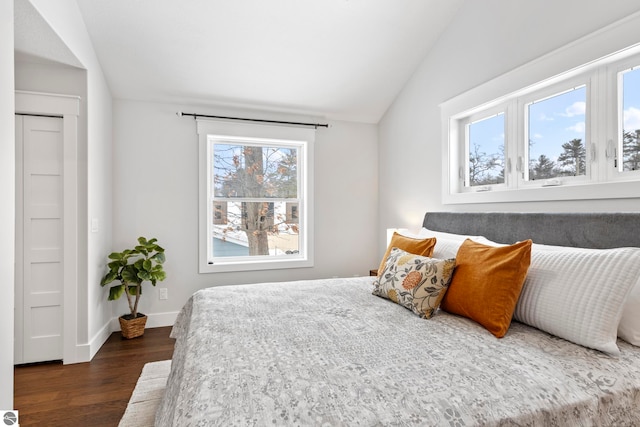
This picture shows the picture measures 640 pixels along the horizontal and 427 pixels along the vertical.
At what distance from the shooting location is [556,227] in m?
1.89

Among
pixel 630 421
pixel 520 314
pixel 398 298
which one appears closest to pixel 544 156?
pixel 520 314

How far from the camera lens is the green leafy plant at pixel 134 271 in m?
2.85

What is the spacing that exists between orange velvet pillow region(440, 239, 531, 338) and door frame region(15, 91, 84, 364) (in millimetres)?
2665

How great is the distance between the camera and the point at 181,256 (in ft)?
10.8

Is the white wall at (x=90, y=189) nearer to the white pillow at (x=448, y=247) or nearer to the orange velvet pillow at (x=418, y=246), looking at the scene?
the orange velvet pillow at (x=418, y=246)

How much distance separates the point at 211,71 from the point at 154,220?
1509 mm

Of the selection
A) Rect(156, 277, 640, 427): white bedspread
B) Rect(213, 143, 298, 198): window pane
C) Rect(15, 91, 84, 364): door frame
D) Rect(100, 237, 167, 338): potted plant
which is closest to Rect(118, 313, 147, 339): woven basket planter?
Rect(100, 237, 167, 338): potted plant

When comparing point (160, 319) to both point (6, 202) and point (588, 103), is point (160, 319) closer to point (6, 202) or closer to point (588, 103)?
point (6, 202)

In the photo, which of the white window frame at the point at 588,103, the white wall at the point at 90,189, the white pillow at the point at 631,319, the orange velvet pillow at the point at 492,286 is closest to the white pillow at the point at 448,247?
the orange velvet pillow at the point at 492,286

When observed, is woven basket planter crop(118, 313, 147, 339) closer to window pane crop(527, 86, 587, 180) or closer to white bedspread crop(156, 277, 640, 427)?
white bedspread crop(156, 277, 640, 427)

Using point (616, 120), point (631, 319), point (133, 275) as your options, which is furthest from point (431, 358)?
point (133, 275)

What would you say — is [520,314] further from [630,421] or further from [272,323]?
[272,323]

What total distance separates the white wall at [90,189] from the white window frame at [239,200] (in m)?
0.83

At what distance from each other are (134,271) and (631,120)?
11.8 ft
